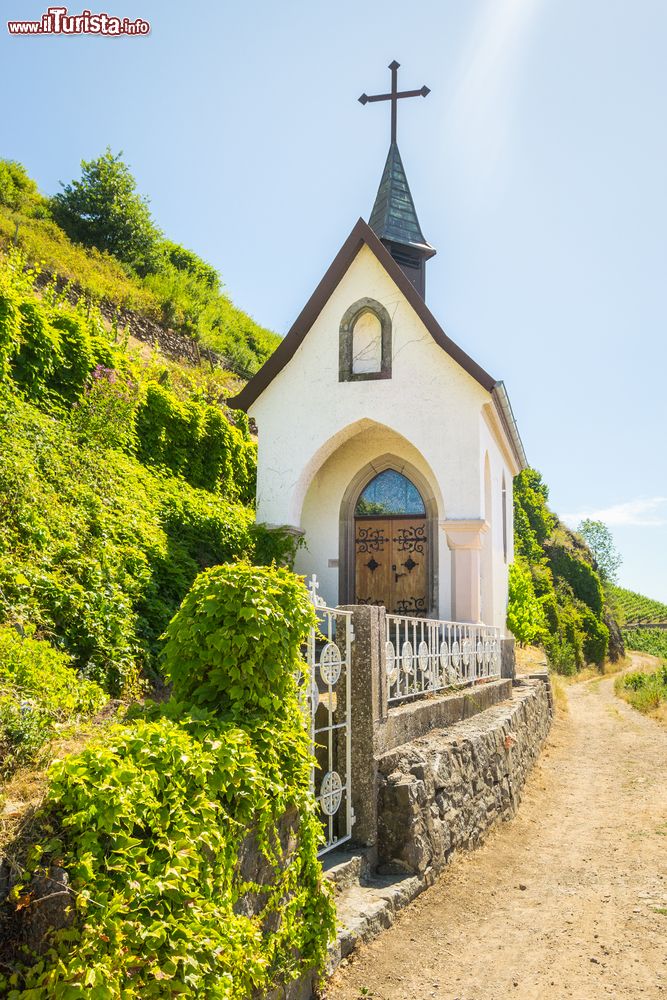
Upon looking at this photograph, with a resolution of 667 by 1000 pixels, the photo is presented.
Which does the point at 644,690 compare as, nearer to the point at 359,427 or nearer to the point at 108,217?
the point at 359,427

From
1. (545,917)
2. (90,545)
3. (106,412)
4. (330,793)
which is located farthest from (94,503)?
(545,917)

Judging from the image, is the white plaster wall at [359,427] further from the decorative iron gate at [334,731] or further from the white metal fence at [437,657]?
the decorative iron gate at [334,731]

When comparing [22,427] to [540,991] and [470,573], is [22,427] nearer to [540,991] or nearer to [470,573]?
[470,573]

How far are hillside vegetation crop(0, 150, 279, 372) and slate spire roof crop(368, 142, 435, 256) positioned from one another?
25.2 feet

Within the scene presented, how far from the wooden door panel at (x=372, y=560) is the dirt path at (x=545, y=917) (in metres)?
4.51

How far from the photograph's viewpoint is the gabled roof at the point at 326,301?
1234 centimetres

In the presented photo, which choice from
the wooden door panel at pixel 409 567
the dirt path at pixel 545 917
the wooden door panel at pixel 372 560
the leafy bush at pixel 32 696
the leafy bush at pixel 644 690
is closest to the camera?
the leafy bush at pixel 32 696

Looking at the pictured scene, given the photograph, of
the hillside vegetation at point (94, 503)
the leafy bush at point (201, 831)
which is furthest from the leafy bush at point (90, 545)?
the leafy bush at point (201, 831)

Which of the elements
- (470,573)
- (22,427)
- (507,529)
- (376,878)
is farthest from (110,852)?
(507,529)

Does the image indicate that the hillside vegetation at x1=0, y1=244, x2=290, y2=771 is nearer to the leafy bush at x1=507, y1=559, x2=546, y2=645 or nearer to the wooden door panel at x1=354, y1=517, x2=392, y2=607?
the wooden door panel at x1=354, y1=517, x2=392, y2=607

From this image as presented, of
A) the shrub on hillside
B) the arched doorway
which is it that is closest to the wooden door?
the arched doorway

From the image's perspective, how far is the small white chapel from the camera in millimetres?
12016

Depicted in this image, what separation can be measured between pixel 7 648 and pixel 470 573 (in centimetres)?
763

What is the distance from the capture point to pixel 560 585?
33.4 meters
